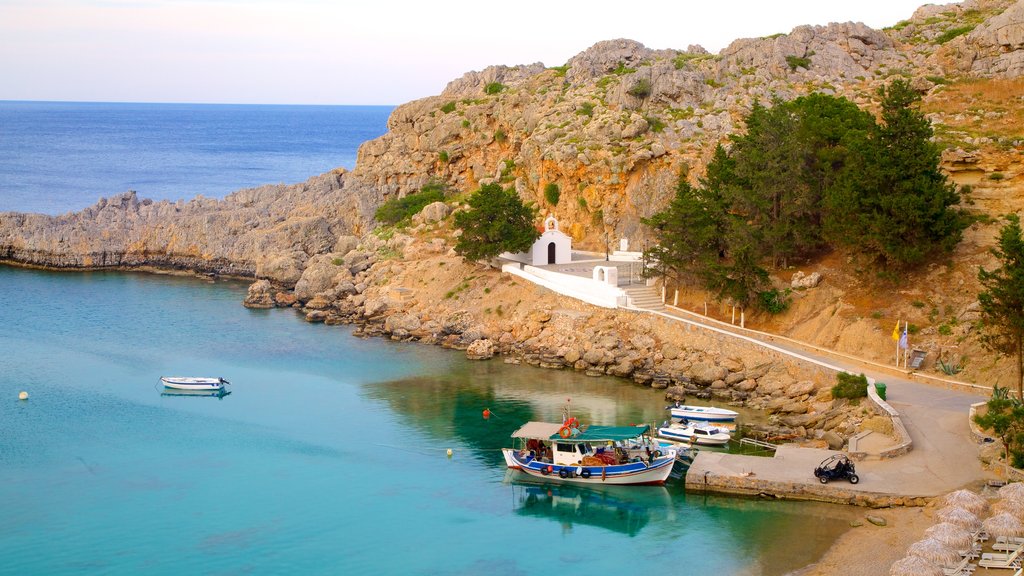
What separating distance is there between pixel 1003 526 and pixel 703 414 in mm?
15261

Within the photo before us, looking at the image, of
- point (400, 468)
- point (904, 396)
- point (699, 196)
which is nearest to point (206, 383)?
point (400, 468)

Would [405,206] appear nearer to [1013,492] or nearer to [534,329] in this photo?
[534,329]

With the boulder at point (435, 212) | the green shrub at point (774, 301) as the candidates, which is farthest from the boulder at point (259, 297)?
the green shrub at point (774, 301)

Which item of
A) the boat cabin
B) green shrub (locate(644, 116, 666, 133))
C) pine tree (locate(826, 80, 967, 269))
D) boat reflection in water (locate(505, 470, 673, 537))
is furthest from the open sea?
green shrub (locate(644, 116, 666, 133))

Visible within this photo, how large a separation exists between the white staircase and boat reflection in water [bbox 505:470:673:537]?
1860 cm

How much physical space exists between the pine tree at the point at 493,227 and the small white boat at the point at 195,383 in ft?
59.5

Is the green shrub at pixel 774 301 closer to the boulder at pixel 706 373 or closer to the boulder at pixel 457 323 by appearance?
the boulder at pixel 706 373

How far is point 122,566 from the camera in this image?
32.4 meters

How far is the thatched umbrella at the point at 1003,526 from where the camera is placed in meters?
30.0

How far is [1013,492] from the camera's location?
31750mm

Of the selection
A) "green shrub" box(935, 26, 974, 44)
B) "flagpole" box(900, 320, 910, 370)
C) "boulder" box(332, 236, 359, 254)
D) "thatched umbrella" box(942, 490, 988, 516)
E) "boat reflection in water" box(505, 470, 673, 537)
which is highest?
"green shrub" box(935, 26, 974, 44)

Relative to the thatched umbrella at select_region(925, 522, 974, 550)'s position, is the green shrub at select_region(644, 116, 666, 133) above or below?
above

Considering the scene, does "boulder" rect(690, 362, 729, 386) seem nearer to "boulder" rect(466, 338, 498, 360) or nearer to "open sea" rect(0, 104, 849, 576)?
"open sea" rect(0, 104, 849, 576)

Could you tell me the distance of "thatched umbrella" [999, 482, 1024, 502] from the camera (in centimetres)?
3152
